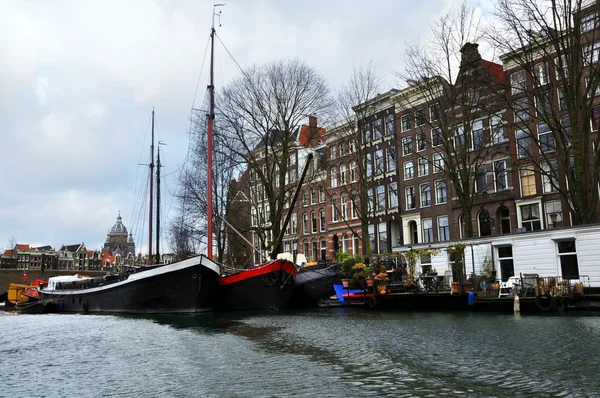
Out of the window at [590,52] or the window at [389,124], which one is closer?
the window at [590,52]

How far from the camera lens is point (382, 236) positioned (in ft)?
169

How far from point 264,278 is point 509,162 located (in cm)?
2267

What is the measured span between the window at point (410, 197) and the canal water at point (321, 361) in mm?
27851

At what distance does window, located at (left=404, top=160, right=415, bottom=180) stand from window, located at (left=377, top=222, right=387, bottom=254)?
541 centimetres

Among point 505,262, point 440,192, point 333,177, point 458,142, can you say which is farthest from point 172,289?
point 333,177

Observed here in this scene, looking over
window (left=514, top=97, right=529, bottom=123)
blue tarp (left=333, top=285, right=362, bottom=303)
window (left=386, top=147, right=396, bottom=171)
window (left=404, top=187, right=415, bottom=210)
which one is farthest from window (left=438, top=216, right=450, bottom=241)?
blue tarp (left=333, top=285, right=362, bottom=303)

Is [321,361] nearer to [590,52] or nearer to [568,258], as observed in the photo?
[568,258]

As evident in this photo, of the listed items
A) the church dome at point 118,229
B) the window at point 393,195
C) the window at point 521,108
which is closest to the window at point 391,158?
the window at point 393,195

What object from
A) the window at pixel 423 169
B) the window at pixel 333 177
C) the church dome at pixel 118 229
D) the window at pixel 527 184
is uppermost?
the church dome at pixel 118 229

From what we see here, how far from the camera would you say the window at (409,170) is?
4907 cm

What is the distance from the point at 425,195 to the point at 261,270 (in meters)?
22.1

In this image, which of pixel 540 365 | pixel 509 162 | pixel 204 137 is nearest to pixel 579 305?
pixel 540 365

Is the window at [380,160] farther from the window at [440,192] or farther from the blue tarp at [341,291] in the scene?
the blue tarp at [341,291]

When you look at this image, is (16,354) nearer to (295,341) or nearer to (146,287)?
(295,341)
